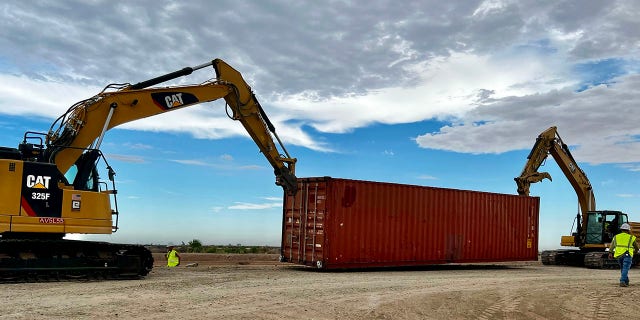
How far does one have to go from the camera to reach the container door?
60.1 feet

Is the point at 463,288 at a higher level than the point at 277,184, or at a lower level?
lower

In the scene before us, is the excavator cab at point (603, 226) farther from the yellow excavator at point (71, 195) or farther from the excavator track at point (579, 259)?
the yellow excavator at point (71, 195)

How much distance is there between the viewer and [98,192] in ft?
44.8

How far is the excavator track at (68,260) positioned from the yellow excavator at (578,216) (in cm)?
1719

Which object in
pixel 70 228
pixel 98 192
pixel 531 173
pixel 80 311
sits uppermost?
pixel 531 173

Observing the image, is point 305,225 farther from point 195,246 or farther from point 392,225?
point 195,246

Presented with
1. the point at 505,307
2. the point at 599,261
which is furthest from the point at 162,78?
the point at 599,261

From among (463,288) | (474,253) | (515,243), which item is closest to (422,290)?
(463,288)

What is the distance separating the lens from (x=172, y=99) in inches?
610

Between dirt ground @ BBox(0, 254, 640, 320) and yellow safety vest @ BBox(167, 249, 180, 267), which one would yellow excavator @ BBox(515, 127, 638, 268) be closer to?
dirt ground @ BBox(0, 254, 640, 320)

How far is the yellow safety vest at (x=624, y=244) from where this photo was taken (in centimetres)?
1539

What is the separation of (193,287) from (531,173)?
17585mm

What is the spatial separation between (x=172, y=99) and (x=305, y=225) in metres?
6.19

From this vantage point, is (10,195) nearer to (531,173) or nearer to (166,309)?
(166,309)
